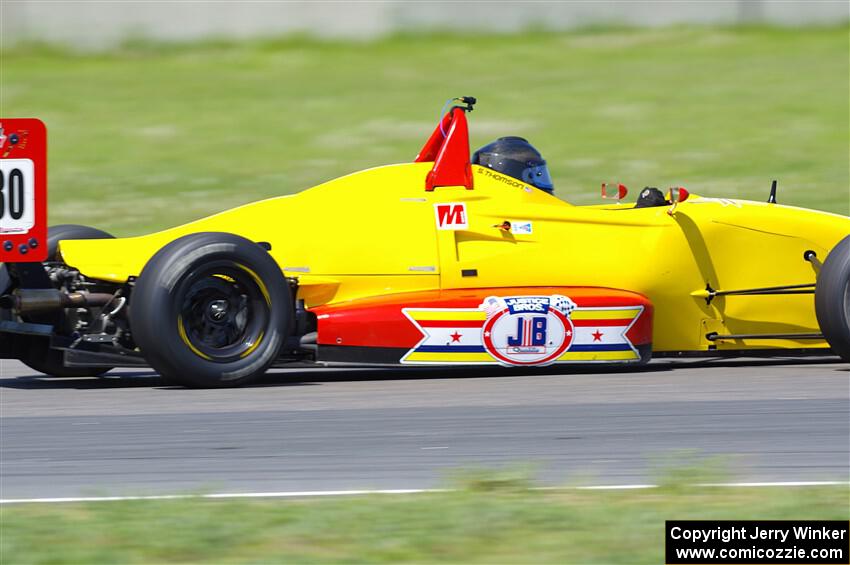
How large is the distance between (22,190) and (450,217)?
2.51 meters

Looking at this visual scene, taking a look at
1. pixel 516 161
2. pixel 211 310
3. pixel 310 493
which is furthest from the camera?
pixel 516 161

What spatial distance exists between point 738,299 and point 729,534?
4367mm

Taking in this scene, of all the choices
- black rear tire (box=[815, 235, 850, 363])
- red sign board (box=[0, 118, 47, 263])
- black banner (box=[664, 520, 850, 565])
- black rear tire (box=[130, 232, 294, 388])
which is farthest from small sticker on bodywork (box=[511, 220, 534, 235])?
black banner (box=[664, 520, 850, 565])

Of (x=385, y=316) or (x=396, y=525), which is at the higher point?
(x=385, y=316)

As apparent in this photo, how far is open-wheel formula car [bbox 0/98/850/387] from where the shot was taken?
7.91 m

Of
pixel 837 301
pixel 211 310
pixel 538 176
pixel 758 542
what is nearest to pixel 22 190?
pixel 211 310

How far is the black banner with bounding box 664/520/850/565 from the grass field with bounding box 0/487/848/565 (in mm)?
93

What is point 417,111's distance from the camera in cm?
2053

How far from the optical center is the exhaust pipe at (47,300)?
7.82 m

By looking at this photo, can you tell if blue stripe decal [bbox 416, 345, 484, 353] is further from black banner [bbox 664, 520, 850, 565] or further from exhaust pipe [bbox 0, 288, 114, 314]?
black banner [bbox 664, 520, 850, 565]

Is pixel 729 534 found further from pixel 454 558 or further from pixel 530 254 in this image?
pixel 530 254

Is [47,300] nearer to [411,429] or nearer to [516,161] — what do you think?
[411,429]

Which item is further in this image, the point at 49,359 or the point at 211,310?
the point at 49,359

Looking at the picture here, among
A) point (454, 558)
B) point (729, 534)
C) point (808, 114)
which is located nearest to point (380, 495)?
point (454, 558)
